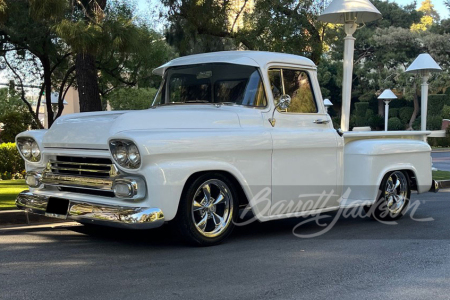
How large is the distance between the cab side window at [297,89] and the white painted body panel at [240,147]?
8 centimetres

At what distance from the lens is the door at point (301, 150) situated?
6.34 meters

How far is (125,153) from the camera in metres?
5.29

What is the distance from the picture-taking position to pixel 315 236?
6.75m

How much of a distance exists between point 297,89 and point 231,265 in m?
2.52

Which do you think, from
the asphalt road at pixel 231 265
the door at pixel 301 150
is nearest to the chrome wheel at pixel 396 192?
the asphalt road at pixel 231 265

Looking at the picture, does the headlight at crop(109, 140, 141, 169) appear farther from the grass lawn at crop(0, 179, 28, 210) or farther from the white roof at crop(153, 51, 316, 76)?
the grass lawn at crop(0, 179, 28, 210)

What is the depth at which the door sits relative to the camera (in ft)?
20.8

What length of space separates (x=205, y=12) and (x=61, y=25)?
Result: 283 inches

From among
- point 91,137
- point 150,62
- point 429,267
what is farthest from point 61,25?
point 150,62

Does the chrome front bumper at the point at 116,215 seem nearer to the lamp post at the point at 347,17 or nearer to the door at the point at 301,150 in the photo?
the door at the point at 301,150

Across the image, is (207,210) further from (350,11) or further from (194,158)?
(350,11)

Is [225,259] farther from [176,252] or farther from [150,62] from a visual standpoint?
[150,62]

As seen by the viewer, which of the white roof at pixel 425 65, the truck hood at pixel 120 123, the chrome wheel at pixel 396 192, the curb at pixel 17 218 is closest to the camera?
the truck hood at pixel 120 123

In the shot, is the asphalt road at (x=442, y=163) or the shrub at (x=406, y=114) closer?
the asphalt road at (x=442, y=163)
